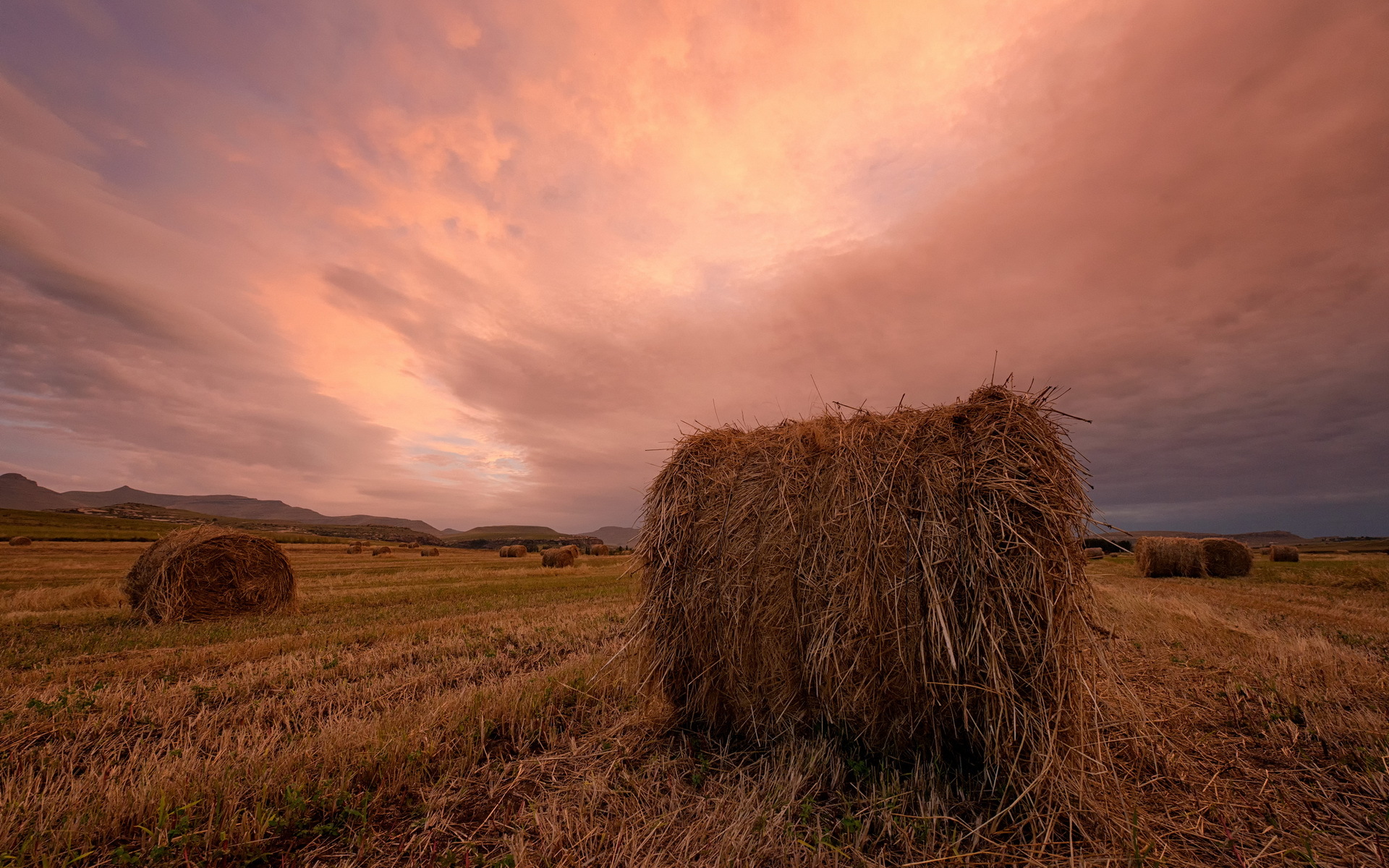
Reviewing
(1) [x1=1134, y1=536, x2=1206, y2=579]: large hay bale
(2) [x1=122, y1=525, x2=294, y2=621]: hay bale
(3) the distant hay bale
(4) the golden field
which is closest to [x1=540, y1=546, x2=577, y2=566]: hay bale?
(2) [x1=122, y1=525, x2=294, y2=621]: hay bale

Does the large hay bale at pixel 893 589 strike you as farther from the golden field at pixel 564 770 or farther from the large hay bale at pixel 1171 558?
the large hay bale at pixel 1171 558

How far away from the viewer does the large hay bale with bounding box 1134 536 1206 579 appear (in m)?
20.7

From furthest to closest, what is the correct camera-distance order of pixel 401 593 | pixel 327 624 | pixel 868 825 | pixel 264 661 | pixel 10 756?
pixel 401 593
pixel 327 624
pixel 264 661
pixel 10 756
pixel 868 825

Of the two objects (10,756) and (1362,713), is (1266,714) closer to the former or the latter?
(1362,713)

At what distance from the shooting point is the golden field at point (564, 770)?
9.67 ft

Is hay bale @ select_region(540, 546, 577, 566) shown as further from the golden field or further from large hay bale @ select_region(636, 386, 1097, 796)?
large hay bale @ select_region(636, 386, 1097, 796)

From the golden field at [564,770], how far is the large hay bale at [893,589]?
0.33 metres

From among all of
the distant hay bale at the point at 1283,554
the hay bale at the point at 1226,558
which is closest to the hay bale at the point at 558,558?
the hay bale at the point at 1226,558

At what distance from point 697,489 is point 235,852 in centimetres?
357

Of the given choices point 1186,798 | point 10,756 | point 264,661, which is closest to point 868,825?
point 1186,798

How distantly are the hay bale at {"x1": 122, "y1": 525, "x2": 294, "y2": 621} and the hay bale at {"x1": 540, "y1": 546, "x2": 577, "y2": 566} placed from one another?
13.8 metres

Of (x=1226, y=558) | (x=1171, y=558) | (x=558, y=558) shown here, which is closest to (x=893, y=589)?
(x=558, y=558)

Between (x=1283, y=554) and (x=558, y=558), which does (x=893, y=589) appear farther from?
(x=1283, y=554)

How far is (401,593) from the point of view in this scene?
13.8 m
